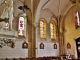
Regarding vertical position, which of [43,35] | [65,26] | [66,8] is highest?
[66,8]

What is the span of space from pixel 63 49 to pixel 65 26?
2.88 metres

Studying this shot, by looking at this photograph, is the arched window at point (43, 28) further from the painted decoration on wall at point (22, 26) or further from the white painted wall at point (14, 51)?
the white painted wall at point (14, 51)

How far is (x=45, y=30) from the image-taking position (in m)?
15.6

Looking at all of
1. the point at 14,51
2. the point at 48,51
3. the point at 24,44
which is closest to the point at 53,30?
the point at 48,51

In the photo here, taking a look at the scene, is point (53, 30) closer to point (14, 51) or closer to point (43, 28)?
point (43, 28)

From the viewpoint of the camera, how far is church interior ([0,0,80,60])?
13.2 meters

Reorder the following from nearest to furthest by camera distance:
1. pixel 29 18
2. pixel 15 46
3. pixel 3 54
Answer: pixel 3 54
pixel 15 46
pixel 29 18

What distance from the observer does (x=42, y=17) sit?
51.1 ft

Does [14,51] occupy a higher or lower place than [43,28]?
lower

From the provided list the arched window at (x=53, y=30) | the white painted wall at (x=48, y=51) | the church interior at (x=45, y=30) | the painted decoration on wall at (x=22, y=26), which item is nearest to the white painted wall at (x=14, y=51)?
the church interior at (x=45, y=30)

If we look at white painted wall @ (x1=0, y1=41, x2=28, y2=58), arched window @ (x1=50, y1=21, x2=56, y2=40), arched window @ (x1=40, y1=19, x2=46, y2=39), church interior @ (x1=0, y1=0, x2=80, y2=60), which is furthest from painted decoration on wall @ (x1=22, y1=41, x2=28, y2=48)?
arched window @ (x1=50, y1=21, x2=56, y2=40)

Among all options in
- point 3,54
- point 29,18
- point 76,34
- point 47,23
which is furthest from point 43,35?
point 3,54

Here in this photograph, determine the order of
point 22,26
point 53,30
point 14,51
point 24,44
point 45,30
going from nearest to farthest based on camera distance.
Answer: point 14,51 → point 24,44 → point 22,26 → point 45,30 → point 53,30

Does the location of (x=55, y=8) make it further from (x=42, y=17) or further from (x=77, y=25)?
(x=77, y=25)
